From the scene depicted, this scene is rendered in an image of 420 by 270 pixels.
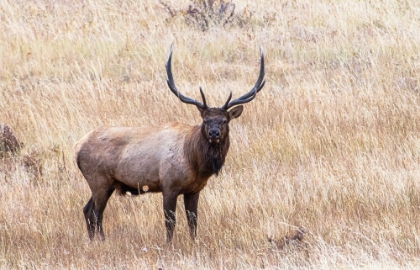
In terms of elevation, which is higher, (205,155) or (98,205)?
(205,155)

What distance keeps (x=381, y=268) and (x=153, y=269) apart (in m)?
1.80

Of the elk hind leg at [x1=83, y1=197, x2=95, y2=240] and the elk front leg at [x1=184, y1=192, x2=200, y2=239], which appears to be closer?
the elk front leg at [x1=184, y1=192, x2=200, y2=239]

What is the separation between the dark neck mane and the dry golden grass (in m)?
0.60

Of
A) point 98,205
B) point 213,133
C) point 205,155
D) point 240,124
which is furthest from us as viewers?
point 240,124

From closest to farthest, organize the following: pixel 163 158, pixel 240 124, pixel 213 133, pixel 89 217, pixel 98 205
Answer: pixel 213 133, pixel 163 158, pixel 98 205, pixel 89 217, pixel 240 124

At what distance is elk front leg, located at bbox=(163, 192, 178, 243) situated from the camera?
8.09m

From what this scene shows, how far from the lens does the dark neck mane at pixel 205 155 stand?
8.09m

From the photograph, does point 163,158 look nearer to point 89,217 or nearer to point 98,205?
point 98,205

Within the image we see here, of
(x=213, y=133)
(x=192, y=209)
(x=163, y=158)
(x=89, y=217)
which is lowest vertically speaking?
(x=89, y=217)

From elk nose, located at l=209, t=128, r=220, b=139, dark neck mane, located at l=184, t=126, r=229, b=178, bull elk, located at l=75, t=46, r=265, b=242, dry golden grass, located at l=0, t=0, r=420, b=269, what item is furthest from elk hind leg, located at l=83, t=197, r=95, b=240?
elk nose, located at l=209, t=128, r=220, b=139

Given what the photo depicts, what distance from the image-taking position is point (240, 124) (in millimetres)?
11484

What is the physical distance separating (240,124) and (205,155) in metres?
3.44

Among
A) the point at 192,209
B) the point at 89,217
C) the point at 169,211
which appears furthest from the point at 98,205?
A: the point at 192,209

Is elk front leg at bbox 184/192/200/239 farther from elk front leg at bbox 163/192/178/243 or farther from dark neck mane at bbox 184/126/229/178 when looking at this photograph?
dark neck mane at bbox 184/126/229/178
